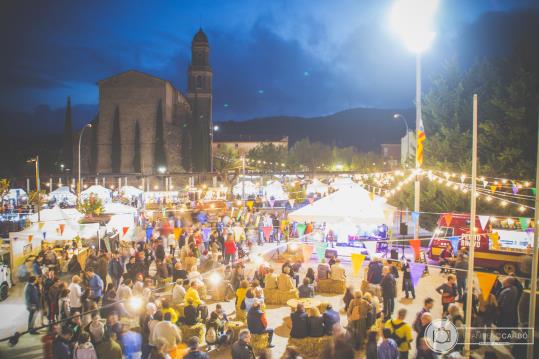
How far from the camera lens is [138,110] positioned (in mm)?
54000

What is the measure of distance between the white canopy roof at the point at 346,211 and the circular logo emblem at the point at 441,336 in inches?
213

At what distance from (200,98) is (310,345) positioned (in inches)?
2224

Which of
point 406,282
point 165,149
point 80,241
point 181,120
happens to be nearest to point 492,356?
point 406,282

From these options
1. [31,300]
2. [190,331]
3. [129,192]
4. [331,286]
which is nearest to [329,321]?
[190,331]

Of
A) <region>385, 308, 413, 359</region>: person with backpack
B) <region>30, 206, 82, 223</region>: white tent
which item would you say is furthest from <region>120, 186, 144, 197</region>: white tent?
<region>385, 308, 413, 359</region>: person with backpack

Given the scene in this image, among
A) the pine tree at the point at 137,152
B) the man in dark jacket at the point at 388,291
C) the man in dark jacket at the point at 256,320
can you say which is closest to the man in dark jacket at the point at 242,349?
the man in dark jacket at the point at 256,320

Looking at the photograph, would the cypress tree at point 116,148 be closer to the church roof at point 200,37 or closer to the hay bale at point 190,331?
the church roof at point 200,37

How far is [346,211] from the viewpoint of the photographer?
12.5m

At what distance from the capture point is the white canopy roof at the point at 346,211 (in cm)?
1226

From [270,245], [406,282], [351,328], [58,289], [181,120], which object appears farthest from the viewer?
[181,120]

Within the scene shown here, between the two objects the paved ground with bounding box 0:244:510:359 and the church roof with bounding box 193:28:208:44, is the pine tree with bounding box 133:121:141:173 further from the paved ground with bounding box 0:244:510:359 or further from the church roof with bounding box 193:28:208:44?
the paved ground with bounding box 0:244:510:359

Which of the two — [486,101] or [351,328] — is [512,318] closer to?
[351,328]

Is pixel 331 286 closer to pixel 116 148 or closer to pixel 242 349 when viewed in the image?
pixel 242 349

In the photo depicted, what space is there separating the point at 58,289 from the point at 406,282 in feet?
28.6
